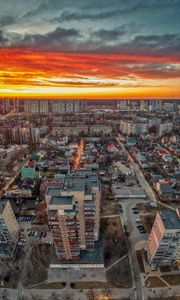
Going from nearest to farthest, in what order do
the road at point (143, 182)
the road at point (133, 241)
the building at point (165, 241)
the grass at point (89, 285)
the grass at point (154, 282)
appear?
1. the building at point (165, 241)
2. the road at point (133, 241)
3. the grass at point (89, 285)
4. the grass at point (154, 282)
5. the road at point (143, 182)

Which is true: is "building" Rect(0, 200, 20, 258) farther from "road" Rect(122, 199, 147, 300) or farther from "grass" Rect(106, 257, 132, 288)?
"road" Rect(122, 199, 147, 300)

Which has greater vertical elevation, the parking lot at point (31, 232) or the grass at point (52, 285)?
the parking lot at point (31, 232)

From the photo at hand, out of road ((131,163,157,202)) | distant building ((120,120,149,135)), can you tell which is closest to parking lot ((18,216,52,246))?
road ((131,163,157,202))

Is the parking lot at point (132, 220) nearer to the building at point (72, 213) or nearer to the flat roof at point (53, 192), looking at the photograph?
the building at point (72, 213)

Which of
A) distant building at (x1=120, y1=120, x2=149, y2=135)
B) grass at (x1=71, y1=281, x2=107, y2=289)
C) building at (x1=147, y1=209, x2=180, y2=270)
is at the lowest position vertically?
grass at (x1=71, y1=281, x2=107, y2=289)

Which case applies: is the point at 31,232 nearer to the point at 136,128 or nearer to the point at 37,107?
the point at 136,128

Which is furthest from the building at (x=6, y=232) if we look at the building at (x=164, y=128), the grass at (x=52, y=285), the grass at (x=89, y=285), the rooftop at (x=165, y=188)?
the building at (x=164, y=128)

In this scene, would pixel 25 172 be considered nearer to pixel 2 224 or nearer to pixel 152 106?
pixel 2 224
